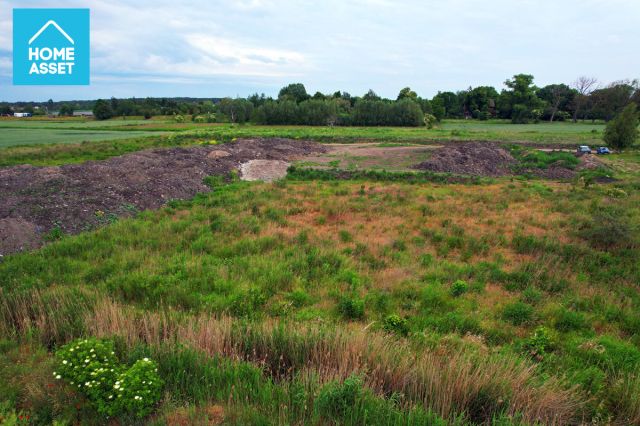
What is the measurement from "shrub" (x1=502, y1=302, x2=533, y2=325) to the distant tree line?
71806mm

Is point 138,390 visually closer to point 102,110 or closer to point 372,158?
point 372,158

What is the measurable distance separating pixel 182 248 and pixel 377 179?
50.8ft

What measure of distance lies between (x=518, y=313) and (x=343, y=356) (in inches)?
180

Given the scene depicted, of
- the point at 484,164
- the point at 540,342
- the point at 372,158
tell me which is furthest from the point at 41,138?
the point at 540,342

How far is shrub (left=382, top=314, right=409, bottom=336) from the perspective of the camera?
7059 mm

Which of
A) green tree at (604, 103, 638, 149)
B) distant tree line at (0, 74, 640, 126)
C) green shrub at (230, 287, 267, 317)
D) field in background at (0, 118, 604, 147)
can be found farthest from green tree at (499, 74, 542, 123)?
green shrub at (230, 287, 267, 317)

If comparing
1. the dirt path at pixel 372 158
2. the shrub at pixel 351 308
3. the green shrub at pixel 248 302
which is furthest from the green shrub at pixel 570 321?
the dirt path at pixel 372 158

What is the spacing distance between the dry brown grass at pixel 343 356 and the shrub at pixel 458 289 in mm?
3132

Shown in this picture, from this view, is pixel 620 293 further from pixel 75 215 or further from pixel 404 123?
pixel 404 123

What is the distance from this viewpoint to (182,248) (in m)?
11.6

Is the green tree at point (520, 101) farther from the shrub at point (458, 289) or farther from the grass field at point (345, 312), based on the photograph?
the shrub at point (458, 289)

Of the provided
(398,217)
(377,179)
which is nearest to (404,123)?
(377,179)

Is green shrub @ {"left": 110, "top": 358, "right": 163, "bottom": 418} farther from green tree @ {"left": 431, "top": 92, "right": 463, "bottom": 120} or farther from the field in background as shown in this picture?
green tree @ {"left": 431, "top": 92, "right": 463, "bottom": 120}

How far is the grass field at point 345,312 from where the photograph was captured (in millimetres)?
4664
